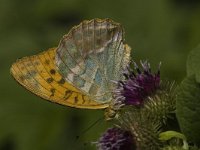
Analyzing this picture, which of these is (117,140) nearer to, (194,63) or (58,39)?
(194,63)

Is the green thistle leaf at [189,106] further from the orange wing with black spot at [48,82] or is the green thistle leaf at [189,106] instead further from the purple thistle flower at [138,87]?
the orange wing with black spot at [48,82]

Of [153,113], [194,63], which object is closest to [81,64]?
[153,113]

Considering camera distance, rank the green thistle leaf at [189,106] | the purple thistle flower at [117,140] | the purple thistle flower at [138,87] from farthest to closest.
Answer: the purple thistle flower at [138,87], the purple thistle flower at [117,140], the green thistle leaf at [189,106]

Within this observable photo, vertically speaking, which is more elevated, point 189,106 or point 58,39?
point 58,39

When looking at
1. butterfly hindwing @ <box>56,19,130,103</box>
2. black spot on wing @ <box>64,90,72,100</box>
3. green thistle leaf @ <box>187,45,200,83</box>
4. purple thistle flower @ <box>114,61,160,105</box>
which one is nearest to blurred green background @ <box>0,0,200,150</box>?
butterfly hindwing @ <box>56,19,130,103</box>

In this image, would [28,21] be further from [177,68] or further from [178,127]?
[178,127]

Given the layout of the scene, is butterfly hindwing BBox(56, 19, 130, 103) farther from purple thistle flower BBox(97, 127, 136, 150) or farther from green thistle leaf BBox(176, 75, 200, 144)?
green thistle leaf BBox(176, 75, 200, 144)

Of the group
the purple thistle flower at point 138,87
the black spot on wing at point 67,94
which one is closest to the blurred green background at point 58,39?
the black spot on wing at point 67,94

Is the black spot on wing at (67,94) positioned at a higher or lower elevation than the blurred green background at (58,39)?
lower
